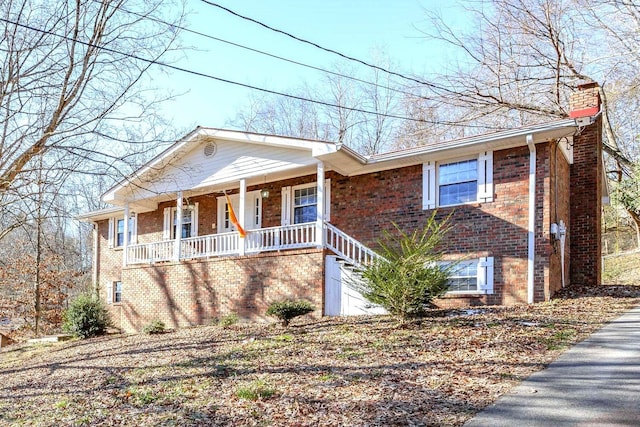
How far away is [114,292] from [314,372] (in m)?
16.3

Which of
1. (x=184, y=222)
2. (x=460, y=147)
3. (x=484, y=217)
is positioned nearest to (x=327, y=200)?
(x=460, y=147)

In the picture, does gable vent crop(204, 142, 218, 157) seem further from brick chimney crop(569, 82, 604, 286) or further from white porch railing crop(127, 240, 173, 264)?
brick chimney crop(569, 82, 604, 286)

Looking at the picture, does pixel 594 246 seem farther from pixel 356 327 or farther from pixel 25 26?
pixel 25 26

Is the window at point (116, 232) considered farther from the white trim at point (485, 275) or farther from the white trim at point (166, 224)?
the white trim at point (485, 275)

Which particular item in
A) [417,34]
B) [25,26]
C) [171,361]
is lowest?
[171,361]

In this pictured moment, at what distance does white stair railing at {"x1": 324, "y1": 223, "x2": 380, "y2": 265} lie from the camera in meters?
12.0

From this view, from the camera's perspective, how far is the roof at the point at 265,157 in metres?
11.3

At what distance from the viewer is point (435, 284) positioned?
916 centimetres

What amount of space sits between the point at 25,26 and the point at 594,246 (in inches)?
512

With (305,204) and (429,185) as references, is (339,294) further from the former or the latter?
(305,204)

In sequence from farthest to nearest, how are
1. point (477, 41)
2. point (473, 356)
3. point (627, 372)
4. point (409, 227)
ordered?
point (477, 41), point (409, 227), point (473, 356), point (627, 372)

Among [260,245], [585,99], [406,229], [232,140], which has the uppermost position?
[585,99]

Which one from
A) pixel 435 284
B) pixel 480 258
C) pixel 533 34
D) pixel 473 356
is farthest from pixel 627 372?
pixel 533 34

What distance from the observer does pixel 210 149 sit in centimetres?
1482
